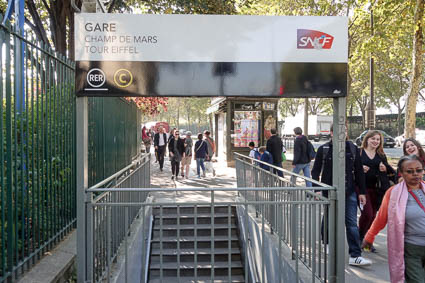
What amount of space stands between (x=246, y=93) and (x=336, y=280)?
82.8 inches

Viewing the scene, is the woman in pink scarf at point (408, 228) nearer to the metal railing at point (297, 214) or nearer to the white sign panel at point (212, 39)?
the metal railing at point (297, 214)

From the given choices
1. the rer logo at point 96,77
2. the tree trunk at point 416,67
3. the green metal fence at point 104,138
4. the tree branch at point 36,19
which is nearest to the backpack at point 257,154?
the green metal fence at point 104,138

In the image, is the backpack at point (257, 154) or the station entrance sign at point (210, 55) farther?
the backpack at point (257, 154)

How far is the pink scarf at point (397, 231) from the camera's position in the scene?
11.1ft

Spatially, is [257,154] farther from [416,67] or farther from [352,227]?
[416,67]

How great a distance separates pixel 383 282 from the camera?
4.62 m

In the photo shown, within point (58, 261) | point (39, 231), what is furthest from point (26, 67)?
point (58, 261)

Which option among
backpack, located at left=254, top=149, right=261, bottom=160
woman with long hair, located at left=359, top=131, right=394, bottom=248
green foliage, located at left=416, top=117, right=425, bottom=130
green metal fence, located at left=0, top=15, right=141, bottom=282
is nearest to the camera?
green metal fence, located at left=0, top=15, right=141, bottom=282

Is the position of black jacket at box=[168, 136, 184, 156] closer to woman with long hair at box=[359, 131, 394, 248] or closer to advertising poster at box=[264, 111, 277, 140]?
advertising poster at box=[264, 111, 277, 140]

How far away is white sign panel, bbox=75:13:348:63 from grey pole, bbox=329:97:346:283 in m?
0.61

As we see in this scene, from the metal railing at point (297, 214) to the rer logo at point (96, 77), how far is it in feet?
6.24

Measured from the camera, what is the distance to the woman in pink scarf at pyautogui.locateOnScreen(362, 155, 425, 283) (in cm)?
340

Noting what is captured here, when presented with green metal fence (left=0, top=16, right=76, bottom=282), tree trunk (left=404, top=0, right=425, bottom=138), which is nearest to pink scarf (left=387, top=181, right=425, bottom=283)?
green metal fence (left=0, top=16, right=76, bottom=282)

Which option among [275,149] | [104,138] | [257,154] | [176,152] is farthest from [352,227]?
[176,152]
